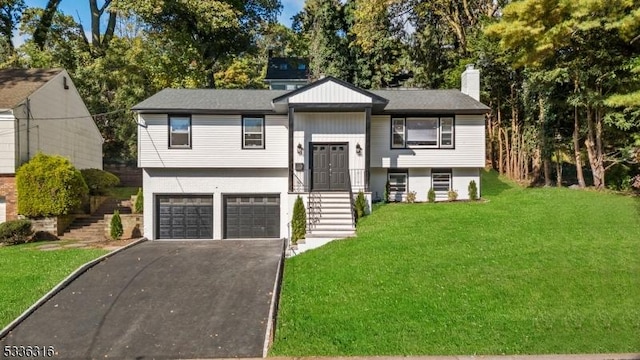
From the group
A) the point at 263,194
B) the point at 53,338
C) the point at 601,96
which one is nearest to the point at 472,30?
the point at 601,96

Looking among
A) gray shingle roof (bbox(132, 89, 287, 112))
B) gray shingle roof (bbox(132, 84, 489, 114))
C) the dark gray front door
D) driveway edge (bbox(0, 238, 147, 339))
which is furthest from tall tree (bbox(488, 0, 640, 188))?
driveway edge (bbox(0, 238, 147, 339))

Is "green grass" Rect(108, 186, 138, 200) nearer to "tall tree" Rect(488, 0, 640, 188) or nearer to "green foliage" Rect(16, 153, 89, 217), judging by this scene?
"green foliage" Rect(16, 153, 89, 217)

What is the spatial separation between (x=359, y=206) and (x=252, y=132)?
5758 millimetres

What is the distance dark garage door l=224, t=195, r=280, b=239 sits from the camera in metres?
17.6

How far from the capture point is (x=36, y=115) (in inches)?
730

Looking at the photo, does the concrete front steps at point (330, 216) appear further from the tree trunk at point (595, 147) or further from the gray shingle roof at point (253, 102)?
the tree trunk at point (595, 147)

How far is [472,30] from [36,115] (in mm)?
26671

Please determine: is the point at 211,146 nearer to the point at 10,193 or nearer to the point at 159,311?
the point at 10,193

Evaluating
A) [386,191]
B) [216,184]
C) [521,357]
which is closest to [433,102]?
[386,191]

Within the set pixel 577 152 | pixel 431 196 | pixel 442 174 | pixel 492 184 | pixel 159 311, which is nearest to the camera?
pixel 159 311

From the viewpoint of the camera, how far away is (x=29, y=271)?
11406 millimetres

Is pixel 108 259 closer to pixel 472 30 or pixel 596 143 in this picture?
pixel 596 143

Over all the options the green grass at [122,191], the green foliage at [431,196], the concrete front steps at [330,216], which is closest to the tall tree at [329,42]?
the green foliage at [431,196]

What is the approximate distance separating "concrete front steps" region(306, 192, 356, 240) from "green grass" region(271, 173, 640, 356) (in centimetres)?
65
